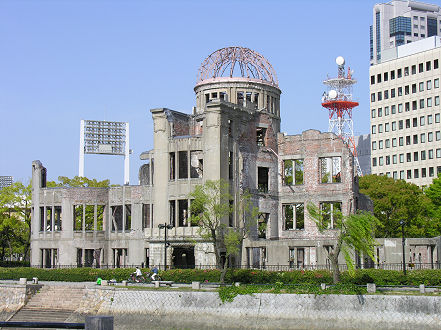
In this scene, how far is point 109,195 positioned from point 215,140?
1430cm

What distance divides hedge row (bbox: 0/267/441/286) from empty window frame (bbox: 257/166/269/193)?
49.6 ft

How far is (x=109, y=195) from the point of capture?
6341 centimetres

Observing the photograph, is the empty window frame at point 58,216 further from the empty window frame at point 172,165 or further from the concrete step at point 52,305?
the concrete step at point 52,305

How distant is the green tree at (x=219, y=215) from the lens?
1796 inches

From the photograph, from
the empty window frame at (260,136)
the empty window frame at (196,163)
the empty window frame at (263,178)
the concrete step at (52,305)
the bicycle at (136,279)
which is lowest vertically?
the concrete step at (52,305)

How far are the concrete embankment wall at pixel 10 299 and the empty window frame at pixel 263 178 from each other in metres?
23.2

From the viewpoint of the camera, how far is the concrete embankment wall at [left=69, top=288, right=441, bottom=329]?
3428 centimetres

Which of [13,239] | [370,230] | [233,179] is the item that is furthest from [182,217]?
[13,239]

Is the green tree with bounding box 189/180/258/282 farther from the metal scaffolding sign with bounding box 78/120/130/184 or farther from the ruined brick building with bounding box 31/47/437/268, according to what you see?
the metal scaffolding sign with bounding box 78/120/130/184

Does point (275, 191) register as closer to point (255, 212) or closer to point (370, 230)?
point (255, 212)

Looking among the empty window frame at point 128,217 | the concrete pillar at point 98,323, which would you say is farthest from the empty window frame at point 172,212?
the concrete pillar at point 98,323

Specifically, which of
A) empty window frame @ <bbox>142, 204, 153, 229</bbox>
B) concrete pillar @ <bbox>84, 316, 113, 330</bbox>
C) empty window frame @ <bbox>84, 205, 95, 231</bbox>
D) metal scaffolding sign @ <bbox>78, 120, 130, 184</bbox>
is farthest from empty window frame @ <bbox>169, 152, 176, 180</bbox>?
concrete pillar @ <bbox>84, 316, 113, 330</bbox>

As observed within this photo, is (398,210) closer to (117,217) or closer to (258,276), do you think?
(117,217)

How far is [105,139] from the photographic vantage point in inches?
3639
